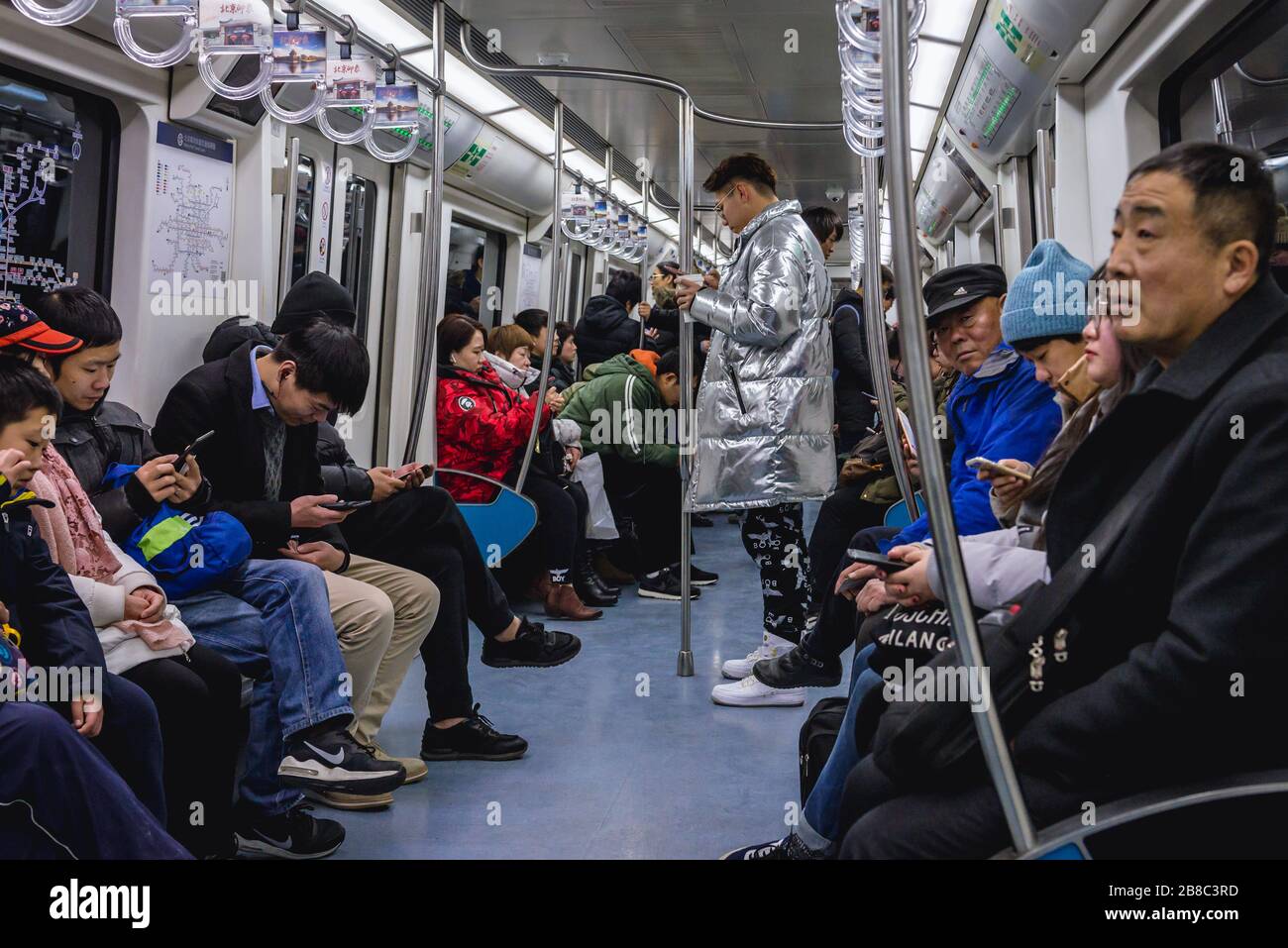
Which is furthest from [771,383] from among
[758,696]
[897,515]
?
[758,696]

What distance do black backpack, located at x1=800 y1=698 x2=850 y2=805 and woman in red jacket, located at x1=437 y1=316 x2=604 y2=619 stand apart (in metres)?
2.77

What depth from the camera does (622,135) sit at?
769cm

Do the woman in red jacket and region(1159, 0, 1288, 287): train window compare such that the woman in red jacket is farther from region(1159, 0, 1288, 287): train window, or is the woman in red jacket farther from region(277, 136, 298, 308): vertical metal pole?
region(1159, 0, 1288, 287): train window

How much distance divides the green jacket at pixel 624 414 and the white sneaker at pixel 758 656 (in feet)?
6.35

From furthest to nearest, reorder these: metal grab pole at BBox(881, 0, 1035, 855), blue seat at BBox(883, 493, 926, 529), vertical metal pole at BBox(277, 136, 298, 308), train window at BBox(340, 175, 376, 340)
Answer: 1. train window at BBox(340, 175, 376, 340)
2. vertical metal pole at BBox(277, 136, 298, 308)
3. blue seat at BBox(883, 493, 926, 529)
4. metal grab pole at BBox(881, 0, 1035, 855)

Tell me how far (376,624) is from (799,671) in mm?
1555

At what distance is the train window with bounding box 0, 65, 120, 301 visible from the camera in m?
3.33

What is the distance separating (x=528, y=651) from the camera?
4.21 metres

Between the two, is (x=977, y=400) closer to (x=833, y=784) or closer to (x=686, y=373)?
(x=833, y=784)

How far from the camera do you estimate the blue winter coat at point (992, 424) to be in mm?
2736

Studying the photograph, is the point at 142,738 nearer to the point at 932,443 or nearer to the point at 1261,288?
the point at 932,443

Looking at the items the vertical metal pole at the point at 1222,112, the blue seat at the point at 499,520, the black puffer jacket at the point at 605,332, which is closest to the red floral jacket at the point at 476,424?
the blue seat at the point at 499,520

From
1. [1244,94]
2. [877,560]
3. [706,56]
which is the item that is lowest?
[877,560]

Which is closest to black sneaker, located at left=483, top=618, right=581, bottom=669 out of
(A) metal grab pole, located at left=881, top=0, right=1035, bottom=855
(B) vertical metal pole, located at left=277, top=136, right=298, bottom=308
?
(B) vertical metal pole, located at left=277, top=136, right=298, bottom=308
